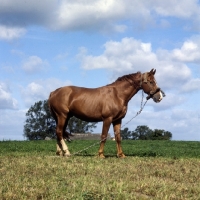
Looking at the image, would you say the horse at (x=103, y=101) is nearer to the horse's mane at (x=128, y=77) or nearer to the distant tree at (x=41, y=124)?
the horse's mane at (x=128, y=77)

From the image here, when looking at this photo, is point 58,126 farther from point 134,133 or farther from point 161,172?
point 134,133

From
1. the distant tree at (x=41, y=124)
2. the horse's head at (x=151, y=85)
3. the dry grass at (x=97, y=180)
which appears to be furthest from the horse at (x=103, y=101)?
the distant tree at (x=41, y=124)

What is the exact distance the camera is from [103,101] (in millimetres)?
13727

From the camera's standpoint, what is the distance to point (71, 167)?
10289mm

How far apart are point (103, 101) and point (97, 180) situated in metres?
5.50

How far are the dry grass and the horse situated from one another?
6.75 feet

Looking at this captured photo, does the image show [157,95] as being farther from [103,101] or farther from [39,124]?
[39,124]

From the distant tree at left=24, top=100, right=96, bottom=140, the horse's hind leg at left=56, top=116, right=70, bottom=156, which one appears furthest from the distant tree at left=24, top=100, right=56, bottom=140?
the horse's hind leg at left=56, top=116, right=70, bottom=156

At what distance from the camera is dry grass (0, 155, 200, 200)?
23.1 feet

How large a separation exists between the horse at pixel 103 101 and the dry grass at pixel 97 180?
2059 millimetres

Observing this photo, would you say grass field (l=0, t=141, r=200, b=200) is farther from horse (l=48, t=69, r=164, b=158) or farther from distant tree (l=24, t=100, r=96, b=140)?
distant tree (l=24, t=100, r=96, b=140)

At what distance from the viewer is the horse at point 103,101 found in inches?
540

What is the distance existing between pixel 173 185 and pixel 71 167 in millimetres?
2889

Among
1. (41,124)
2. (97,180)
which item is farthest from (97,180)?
(41,124)
